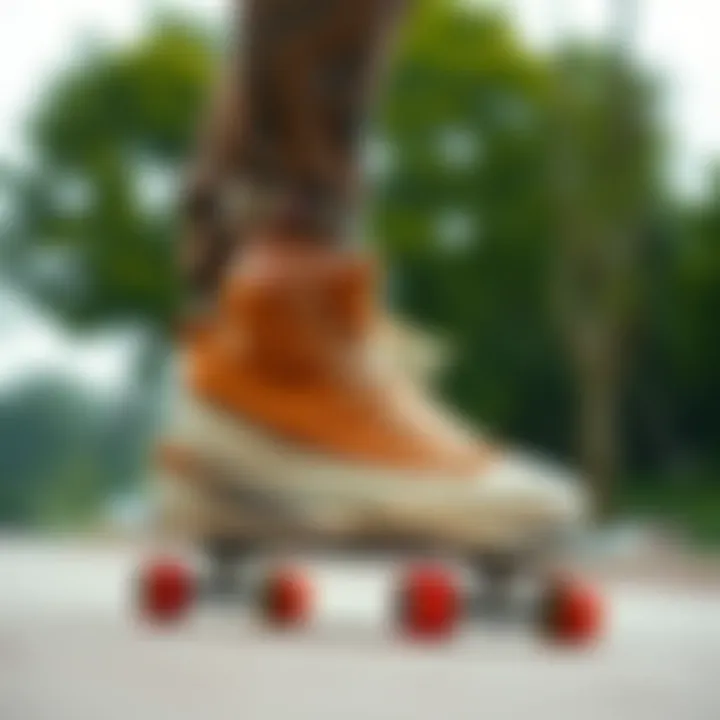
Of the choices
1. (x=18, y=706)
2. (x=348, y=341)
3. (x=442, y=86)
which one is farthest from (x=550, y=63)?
(x=18, y=706)

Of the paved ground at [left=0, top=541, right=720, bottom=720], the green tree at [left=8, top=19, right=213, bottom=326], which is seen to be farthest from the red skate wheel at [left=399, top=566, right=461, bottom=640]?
the green tree at [left=8, top=19, right=213, bottom=326]

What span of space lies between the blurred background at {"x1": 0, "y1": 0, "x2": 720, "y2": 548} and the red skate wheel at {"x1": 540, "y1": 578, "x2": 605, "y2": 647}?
0.04m

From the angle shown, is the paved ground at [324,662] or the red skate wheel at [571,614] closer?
the paved ground at [324,662]

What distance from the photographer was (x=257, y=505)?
2.22 ft

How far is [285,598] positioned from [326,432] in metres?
0.08

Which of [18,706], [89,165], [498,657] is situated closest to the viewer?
[18,706]

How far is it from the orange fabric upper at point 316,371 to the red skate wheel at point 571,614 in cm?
6

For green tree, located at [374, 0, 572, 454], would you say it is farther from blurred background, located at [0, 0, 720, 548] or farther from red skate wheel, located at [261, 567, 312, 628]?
red skate wheel, located at [261, 567, 312, 628]

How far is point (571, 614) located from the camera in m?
0.63

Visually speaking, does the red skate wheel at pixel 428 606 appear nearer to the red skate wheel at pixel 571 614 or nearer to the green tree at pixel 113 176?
the red skate wheel at pixel 571 614

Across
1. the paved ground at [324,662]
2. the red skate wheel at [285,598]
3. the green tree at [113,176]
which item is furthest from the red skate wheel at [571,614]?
the green tree at [113,176]

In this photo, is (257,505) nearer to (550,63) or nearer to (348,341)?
(348,341)

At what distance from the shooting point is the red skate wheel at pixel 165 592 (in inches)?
26.6

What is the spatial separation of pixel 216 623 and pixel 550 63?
337mm
